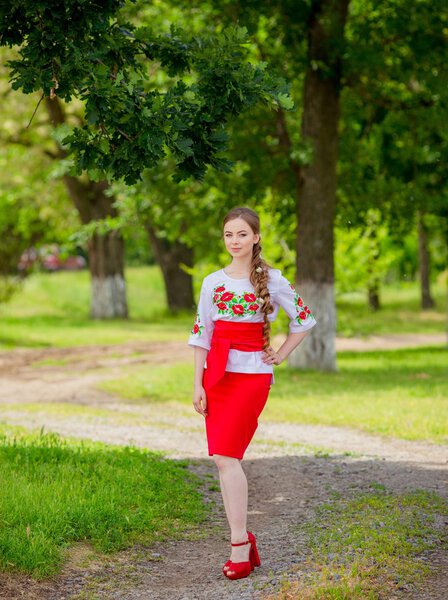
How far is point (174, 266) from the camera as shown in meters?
36.5

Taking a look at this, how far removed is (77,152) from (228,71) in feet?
3.81

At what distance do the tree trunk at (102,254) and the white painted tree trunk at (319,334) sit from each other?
1516cm

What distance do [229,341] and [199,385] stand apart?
31 centimetres

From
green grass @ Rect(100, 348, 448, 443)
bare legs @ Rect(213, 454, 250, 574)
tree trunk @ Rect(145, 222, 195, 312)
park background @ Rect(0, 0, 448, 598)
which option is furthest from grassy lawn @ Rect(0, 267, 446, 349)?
bare legs @ Rect(213, 454, 250, 574)

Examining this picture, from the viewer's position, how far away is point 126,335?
27.9 m

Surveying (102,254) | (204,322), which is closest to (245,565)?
(204,322)

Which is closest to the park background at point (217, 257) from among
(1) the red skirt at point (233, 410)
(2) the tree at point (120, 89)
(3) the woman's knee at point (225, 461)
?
(2) the tree at point (120, 89)

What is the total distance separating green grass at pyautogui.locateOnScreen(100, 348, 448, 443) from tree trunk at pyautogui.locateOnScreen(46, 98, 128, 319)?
12977mm

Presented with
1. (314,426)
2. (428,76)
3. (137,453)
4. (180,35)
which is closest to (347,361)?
(428,76)

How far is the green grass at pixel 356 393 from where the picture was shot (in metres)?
12.2

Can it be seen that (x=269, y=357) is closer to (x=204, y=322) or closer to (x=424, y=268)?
(x=204, y=322)

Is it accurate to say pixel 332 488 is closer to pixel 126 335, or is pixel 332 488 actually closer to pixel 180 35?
pixel 180 35

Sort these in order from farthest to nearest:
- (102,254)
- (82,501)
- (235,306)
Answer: (102,254) < (82,501) < (235,306)

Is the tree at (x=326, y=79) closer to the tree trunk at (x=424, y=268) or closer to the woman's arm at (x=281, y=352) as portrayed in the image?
the woman's arm at (x=281, y=352)
